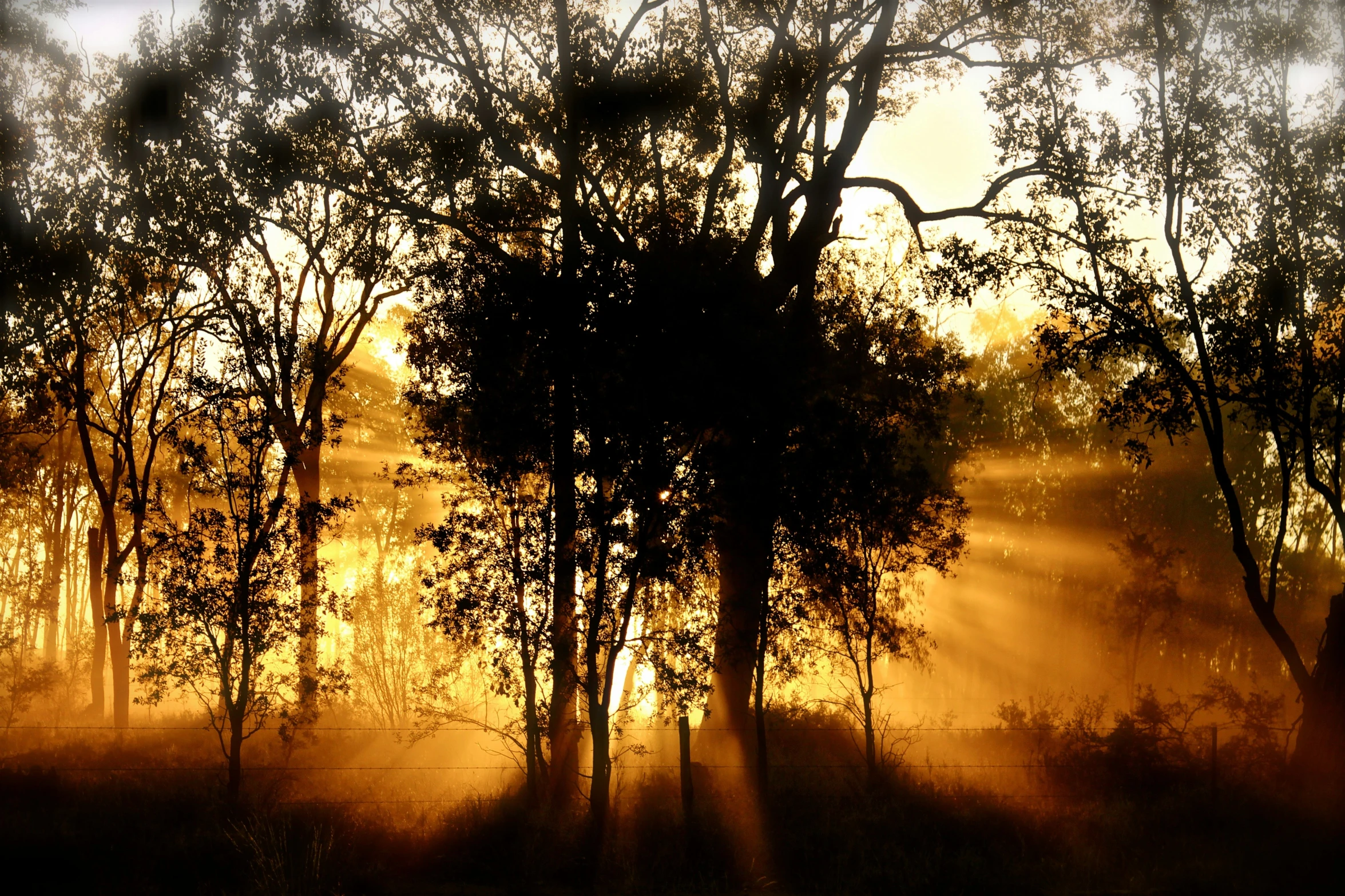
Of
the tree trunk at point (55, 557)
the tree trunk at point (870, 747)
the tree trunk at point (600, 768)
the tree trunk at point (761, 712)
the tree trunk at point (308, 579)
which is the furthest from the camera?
the tree trunk at point (55, 557)

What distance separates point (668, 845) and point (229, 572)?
27.6ft

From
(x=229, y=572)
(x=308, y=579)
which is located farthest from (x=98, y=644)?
(x=308, y=579)

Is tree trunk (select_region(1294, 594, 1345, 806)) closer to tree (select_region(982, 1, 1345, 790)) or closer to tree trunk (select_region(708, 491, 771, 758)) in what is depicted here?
tree (select_region(982, 1, 1345, 790))

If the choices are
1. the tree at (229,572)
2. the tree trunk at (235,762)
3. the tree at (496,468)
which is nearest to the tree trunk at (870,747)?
the tree at (496,468)

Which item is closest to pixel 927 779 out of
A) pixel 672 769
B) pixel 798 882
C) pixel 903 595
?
Answer: pixel 672 769

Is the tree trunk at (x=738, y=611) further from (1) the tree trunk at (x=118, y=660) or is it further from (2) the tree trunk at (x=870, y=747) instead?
(1) the tree trunk at (x=118, y=660)

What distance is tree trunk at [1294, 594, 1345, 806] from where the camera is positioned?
1522cm

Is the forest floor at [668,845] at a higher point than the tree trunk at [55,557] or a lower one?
lower

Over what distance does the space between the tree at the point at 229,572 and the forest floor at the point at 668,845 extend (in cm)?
197

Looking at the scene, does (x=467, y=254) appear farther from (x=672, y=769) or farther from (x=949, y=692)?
(x=949, y=692)

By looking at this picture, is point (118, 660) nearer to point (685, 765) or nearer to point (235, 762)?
point (235, 762)

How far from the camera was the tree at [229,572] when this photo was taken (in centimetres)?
1457

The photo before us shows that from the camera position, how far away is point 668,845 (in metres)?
13.1

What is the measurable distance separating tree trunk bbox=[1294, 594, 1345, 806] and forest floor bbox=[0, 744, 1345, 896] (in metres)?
0.68
